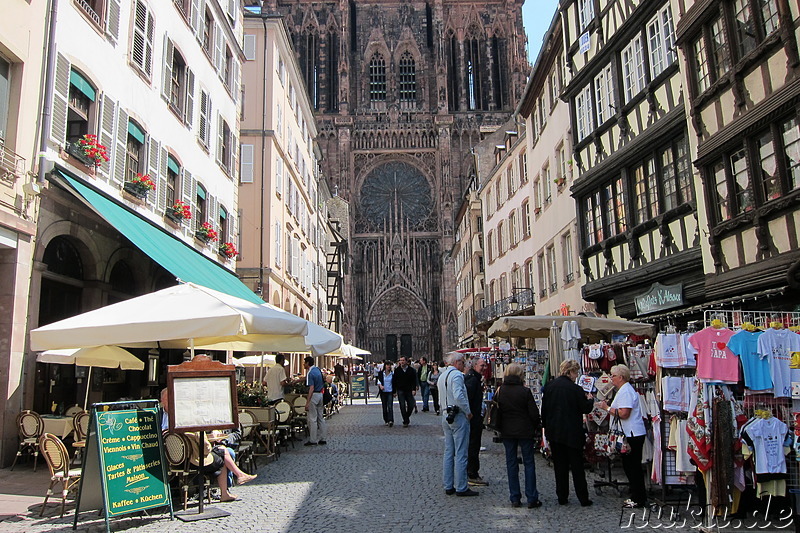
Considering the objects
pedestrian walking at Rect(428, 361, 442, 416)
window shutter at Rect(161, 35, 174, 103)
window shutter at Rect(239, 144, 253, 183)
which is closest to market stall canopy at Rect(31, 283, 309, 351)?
window shutter at Rect(161, 35, 174, 103)

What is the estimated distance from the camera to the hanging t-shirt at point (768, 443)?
596 cm

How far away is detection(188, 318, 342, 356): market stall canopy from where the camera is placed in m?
10.9

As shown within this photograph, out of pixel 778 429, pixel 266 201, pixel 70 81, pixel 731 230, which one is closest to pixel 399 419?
pixel 266 201

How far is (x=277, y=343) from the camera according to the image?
37.8ft

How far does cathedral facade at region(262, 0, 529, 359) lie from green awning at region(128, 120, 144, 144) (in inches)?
1710

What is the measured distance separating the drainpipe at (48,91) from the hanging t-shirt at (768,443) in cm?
974

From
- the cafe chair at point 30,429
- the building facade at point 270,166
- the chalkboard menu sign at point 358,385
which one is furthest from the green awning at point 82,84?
the chalkboard menu sign at point 358,385

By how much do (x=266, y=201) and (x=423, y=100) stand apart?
43311 mm

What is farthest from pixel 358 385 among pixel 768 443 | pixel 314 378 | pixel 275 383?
pixel 768 443

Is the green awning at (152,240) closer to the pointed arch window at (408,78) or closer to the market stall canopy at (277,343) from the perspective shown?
the market stall canopy at (277,343)

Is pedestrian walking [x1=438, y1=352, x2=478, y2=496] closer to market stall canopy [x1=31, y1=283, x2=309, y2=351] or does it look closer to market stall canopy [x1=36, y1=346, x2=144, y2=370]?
market stall canopy [x1=31, y1=283, x2=309, y2=351]

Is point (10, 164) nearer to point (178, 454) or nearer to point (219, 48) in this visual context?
point (178, 454)

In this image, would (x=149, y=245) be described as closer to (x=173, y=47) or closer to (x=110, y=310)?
(x=110, y=310)

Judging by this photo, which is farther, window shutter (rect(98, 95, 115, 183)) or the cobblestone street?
window shutter (rect(98, 95, 115, 183))
